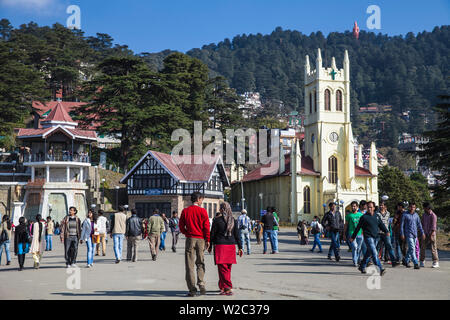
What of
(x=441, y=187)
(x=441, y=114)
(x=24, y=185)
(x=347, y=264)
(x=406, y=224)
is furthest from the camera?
(x=24, y=185)

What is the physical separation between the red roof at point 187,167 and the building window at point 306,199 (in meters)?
15.6

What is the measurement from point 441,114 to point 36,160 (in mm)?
35221

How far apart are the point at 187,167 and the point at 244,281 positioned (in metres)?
42.4

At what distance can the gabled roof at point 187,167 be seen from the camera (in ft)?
172

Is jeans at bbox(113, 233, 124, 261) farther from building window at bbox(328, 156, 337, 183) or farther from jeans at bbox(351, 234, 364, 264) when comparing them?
building window at bbox(328, 156, 337, 183)

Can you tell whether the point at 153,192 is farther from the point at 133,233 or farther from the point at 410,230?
the point at 410,230

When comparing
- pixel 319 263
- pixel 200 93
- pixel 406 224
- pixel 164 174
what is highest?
pixel 200 93

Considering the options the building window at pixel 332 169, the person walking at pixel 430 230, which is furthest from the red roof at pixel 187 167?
the person walking at pixel 430 230

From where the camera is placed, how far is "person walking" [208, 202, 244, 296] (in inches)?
418

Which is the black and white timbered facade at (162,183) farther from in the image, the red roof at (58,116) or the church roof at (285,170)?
the church roof at (285,170)

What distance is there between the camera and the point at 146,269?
52.0ft

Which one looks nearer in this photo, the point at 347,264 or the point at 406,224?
the point at 406,224
